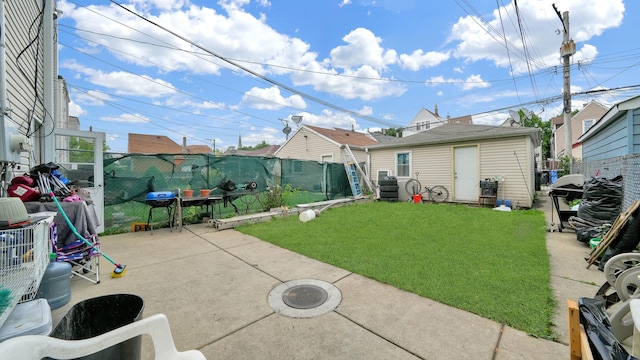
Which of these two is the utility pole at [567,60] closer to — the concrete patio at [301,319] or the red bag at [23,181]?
the concrete patio at [301,319]

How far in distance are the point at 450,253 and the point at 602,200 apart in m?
3.05

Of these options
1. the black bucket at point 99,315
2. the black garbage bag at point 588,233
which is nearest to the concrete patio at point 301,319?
the black bucket at point 99,315

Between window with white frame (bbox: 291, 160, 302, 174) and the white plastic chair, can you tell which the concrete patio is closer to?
the white plastic chair

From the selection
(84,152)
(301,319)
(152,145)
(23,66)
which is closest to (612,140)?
(301,319)

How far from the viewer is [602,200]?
4.25m

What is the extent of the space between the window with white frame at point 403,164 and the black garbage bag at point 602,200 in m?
5.71

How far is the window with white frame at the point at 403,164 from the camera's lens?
10016 millimetres

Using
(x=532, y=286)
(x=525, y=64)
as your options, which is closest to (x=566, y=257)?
(x=532, y=286)

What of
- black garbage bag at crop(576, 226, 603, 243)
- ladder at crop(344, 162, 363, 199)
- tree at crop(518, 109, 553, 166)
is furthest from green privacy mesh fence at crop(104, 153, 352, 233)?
tree at crop(518, 109, 553, 166)

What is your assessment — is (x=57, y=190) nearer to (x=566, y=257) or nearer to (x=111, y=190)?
(x=111, y=190)

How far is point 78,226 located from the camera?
286 cm

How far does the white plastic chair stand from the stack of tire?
29.4ft

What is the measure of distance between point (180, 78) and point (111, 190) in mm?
9308

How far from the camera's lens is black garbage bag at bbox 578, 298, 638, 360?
105 cm
